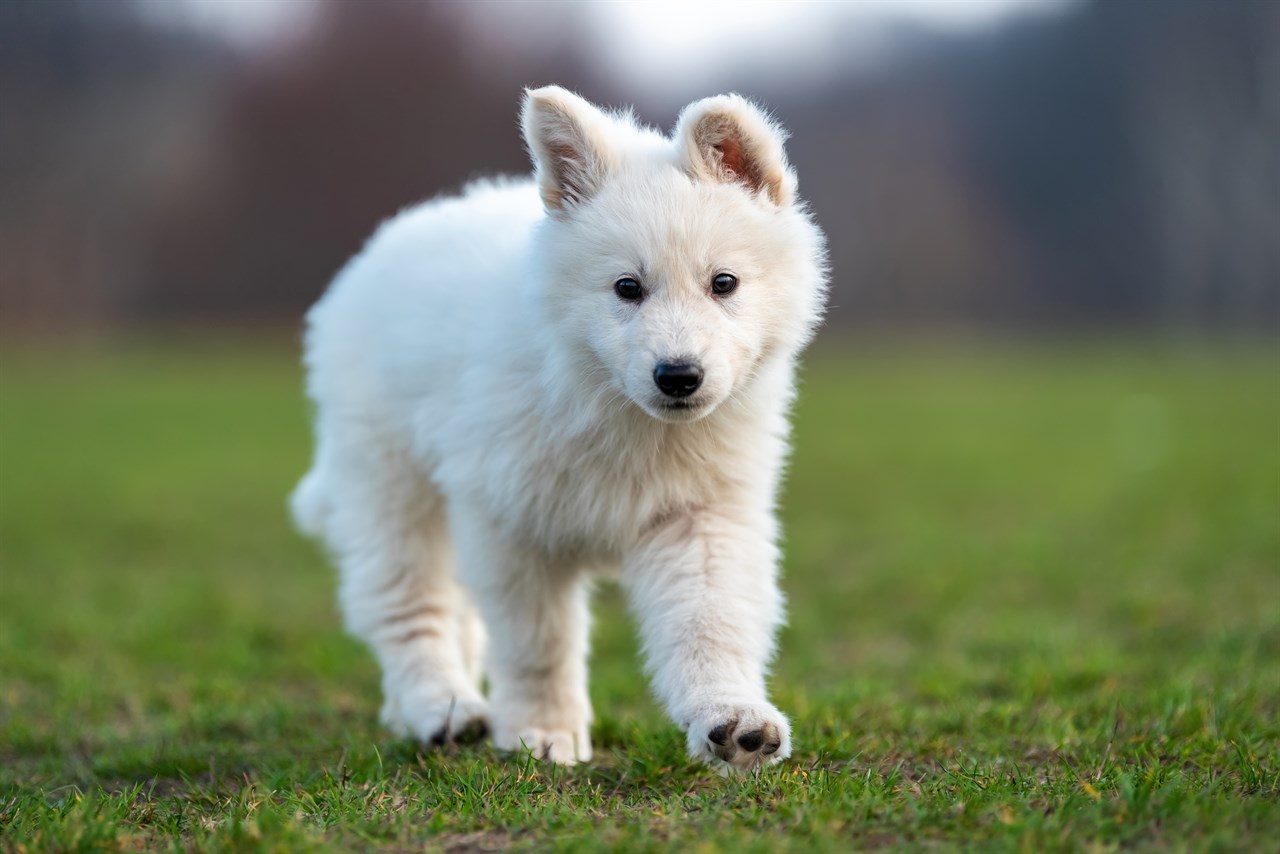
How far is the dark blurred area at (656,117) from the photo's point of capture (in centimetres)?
3431

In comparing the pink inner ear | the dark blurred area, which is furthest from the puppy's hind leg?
the dark blurred area

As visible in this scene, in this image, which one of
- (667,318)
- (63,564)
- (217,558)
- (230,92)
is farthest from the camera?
(230,92)

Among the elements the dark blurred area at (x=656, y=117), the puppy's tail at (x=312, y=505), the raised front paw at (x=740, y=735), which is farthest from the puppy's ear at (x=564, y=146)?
the dark blurred area at (x=656, y=117)

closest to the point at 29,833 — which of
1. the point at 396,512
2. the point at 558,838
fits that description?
the point at 558,838

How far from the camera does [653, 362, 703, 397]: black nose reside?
3703mm

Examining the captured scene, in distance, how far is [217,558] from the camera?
30.7ft

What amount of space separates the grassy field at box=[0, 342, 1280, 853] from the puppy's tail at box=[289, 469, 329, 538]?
0.70m

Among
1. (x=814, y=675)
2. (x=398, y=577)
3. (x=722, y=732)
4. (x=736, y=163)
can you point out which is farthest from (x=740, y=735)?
(x=814, y=675)

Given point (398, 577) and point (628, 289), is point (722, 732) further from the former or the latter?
point (398, 577)

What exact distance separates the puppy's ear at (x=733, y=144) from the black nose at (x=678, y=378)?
26.5 inches

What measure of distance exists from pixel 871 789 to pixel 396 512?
86.3 inches

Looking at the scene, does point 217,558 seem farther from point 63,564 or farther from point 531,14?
point 531,14

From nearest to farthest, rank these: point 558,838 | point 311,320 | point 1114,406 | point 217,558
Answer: point 558,838 < point 311,320 < point 217,558 < point 1114,406

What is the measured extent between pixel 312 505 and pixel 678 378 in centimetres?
239
